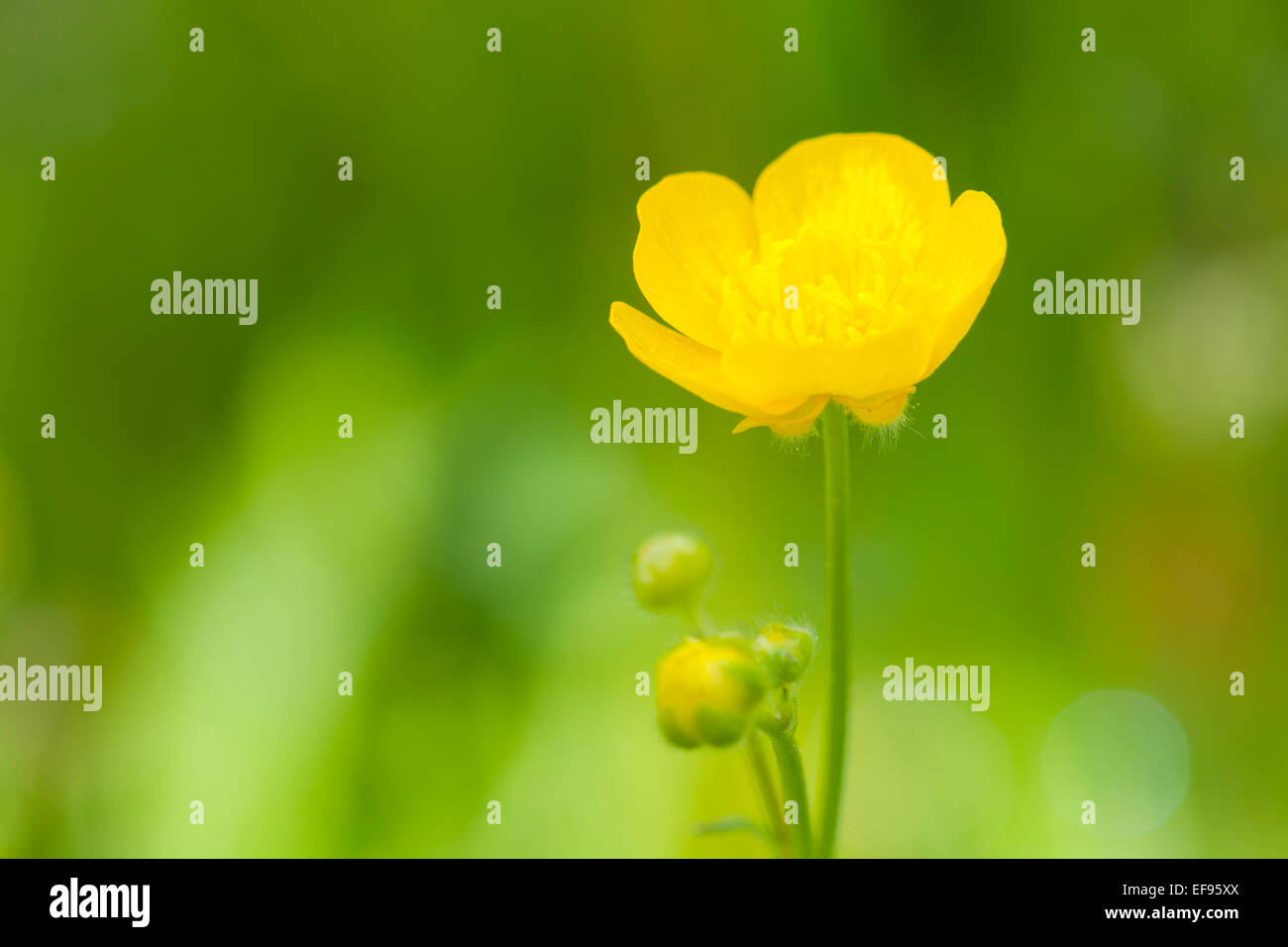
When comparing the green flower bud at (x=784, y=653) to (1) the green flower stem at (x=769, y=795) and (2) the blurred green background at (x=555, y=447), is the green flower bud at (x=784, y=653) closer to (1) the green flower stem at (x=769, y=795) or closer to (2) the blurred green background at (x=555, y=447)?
(1) the green flower stem at (x=769, y=795)

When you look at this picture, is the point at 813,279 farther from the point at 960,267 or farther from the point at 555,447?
the point at 555,447

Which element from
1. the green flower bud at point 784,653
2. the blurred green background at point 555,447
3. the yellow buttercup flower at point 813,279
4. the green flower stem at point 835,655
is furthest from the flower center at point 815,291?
the blurred green background at point 555,447

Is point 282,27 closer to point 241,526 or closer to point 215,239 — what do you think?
point 215,239

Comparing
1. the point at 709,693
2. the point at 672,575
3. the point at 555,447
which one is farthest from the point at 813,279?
the point at 555,447

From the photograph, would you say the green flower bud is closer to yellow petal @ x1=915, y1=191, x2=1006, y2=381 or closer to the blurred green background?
yellow petal @ x1=915, y1=191, x2=1006, y2=381

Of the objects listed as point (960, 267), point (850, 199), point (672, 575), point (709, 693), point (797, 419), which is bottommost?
point (709, 693)

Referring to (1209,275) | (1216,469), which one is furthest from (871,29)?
(1216,469)
